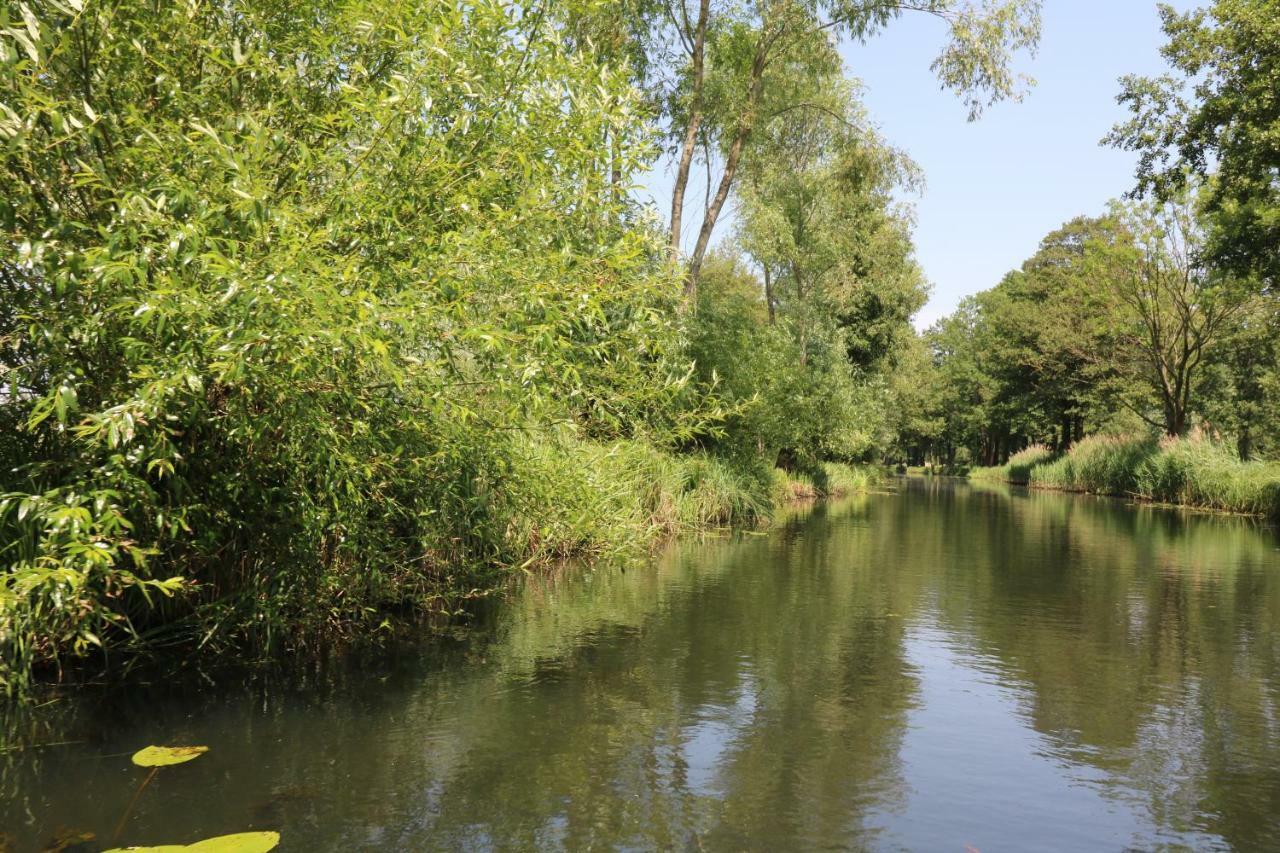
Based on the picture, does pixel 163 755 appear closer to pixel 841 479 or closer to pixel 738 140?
pixel 738 140

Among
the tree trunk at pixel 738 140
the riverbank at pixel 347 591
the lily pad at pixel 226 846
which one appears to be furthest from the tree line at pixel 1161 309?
the lily pad at pixel 226 846

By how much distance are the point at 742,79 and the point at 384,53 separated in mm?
18020

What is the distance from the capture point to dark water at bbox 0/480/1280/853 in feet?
18.4

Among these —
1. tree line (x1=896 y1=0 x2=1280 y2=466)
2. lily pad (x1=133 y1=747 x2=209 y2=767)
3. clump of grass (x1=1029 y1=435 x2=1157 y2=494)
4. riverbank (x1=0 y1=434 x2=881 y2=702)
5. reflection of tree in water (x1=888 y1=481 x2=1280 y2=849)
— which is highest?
tree line (x1=896 y1=0 x2=1280 y2=466)

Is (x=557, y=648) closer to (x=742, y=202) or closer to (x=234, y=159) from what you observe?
(x=234, y=159)

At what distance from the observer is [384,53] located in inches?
336

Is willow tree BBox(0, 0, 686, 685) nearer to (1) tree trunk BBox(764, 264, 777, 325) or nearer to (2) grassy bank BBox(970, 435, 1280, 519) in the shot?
(1) tree trunk BBox(764, 264, 777, 325)

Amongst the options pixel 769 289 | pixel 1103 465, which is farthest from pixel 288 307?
pixel 1103 465

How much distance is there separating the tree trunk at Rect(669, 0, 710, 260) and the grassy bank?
2198 centimetres

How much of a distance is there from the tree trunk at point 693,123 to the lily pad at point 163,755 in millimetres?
18508

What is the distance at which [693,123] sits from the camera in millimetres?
24062

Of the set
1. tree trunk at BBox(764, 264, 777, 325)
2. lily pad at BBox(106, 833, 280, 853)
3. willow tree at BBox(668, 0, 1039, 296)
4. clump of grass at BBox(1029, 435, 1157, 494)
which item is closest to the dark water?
lily pad at BBox(106, 833, 280, 853)

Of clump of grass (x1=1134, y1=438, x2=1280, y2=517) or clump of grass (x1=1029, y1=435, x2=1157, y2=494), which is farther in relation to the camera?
clump of grass (x1=1029, y1=435, x2=1157, y2=494)

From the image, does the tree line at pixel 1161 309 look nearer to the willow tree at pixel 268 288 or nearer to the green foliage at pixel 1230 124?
the green foliage at pixel 1230 124
